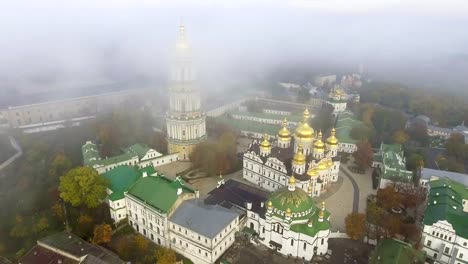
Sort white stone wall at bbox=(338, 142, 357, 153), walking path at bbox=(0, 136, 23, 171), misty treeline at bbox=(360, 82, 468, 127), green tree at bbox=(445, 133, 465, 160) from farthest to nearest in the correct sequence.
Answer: misty treeline at bbox=(360, 82, 468, 127) → white stone wall at bbox=(338, 142, 357, 153) → green tree at bbox=(445, 133, 465, 160) → walking path at bbox=(0, 136, 23, 171)

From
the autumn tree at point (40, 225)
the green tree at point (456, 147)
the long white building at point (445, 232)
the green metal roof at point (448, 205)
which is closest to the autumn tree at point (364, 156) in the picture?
the green metal roof at point (448, 205)

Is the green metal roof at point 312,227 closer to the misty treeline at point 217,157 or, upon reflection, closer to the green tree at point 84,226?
the misty treeline at point 217,157

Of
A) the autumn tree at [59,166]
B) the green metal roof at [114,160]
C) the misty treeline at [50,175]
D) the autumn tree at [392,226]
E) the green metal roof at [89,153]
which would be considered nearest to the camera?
the autumn tree at [392,226]

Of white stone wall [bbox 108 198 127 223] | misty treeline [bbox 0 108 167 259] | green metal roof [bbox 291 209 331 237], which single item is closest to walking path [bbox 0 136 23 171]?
misty treeline [bbox 0 108 167 259]

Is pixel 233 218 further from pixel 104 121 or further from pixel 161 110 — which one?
pixel 161 110

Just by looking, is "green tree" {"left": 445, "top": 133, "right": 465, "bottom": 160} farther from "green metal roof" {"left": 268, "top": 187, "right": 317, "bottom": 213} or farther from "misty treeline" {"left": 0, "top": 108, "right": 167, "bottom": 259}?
"misty treeline" {"left": 0, "top": 108, "right": 167, "bottom": 259}

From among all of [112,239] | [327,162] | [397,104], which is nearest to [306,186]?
[327,162]
